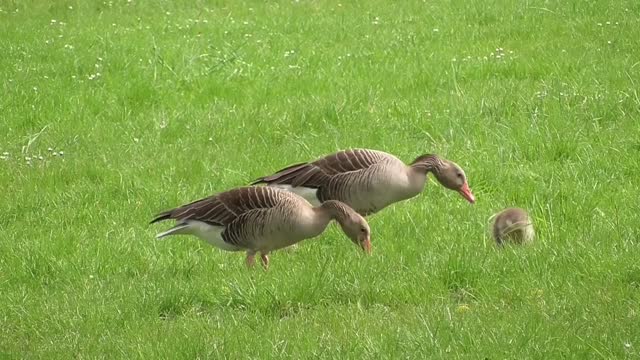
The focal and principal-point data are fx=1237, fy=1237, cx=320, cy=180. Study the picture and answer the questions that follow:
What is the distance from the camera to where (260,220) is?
823 cm

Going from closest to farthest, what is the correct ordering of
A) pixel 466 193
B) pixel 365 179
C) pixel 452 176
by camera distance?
pixel 365 179
pixel 452 176
pixel 466 193

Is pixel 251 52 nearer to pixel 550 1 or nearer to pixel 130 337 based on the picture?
pixel 550 1

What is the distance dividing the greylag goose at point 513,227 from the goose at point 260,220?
0.90 meters

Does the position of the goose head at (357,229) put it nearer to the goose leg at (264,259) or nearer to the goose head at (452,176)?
the goose leg at (264,259)

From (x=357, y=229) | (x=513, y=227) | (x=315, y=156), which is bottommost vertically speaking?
(x=315, y=156)

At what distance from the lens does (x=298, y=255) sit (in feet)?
28.6

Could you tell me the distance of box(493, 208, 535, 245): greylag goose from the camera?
27.1 feet

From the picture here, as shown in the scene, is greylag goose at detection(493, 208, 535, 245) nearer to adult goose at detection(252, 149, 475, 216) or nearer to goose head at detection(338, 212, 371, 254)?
adult goose at detection(252, 149, 475, 216)

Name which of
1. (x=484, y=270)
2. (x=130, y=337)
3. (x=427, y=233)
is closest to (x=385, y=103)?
(x=427, y=233)

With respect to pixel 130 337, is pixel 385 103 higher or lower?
lower

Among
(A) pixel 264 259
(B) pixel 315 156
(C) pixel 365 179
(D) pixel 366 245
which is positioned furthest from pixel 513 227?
(B) pixel 315 156

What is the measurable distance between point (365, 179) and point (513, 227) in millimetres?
1220

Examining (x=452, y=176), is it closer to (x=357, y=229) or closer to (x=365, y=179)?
(x=365, y=179)

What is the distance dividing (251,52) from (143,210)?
17.4 feet
